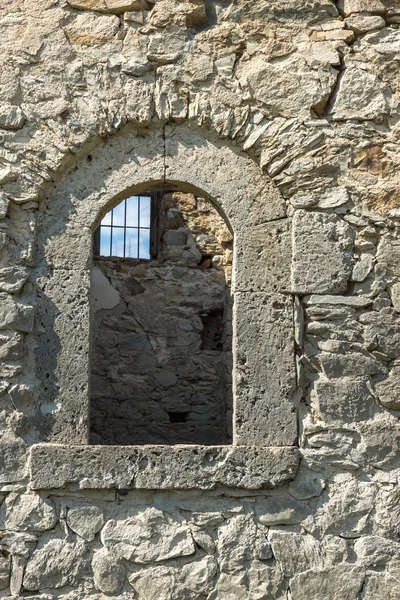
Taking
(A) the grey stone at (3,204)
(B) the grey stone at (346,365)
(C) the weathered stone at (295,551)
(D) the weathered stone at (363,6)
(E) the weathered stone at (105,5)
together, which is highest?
(D) the weathered stone at (363,6)

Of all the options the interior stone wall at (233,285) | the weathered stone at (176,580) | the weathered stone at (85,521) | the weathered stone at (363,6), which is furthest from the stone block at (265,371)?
the weathered stone at (363,6)

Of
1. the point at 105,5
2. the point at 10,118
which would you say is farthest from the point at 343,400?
the point at 105,5

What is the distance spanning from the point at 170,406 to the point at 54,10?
13.2ft

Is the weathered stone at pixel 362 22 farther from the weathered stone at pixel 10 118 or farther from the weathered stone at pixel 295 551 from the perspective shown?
the weathered stone at pixel 295 551

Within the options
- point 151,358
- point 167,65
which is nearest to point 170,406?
point 151,358

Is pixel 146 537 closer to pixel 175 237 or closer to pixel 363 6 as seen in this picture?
pixel 363 6

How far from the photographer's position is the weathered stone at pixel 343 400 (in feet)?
14.6

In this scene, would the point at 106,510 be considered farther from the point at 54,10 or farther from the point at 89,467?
the point at 54,10

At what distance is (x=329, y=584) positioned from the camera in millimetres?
4324

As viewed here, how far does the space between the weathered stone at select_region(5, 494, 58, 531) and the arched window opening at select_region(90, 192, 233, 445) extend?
2943mm

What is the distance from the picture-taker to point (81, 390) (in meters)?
4.41

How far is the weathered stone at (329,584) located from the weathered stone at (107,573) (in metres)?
0.94

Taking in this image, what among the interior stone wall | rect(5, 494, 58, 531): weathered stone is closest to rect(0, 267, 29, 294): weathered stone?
the interior stone wall

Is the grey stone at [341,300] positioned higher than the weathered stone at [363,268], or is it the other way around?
the weathered stone at [363,268]
